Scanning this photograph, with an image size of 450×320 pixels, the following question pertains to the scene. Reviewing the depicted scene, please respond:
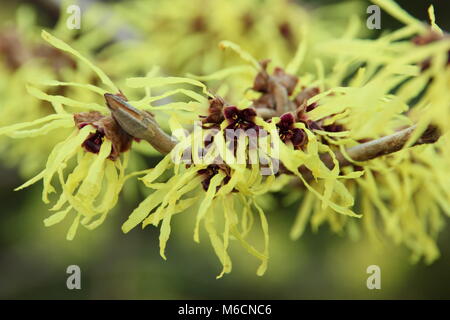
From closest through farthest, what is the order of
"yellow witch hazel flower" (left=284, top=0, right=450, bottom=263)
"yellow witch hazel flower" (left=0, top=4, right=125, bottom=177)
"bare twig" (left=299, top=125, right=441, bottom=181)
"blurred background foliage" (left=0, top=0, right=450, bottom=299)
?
1. "yellow witch hazel flower" (left=284, top=0, right=450, bottom=263)
2. "bare twig" (left=299, top=125, right=441, bottom=181)
3. "yellow witch hazel flower" (left=0, top=4, right=125, bottom=177)
4. "blurred background foliage" (left=0, top=0, right=450, bottom=299)

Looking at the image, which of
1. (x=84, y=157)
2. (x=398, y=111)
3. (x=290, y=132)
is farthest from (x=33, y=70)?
(x=398, y=111)

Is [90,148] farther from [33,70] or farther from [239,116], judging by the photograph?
[33,70]

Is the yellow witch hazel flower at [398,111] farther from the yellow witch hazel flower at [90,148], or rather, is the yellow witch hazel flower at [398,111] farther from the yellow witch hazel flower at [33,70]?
the yellow witch hazel flower at [33,70]

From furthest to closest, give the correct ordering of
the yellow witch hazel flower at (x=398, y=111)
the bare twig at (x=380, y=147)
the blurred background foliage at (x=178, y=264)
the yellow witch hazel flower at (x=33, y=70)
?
the blurred background foliage at (x=178, y=264) < the yellow witch hazel flower at (x=33, y=70) < the bare twig at (x=380, y=147) < the yellow witch hazel flower at (x=398, y=111)

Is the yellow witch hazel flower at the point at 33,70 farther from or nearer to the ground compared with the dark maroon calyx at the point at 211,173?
farther from the ground

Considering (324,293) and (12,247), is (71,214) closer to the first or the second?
(12,247)

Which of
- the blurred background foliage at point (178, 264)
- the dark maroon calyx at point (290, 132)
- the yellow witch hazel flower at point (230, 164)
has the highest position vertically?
the blurred background foliage at point (178, 264)

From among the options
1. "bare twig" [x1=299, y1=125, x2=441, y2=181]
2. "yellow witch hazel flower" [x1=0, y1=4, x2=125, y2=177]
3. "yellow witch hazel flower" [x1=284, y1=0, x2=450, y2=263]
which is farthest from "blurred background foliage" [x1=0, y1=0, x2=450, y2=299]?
"bare twig" [x1=299, y1=125, x2=441, y2=181]

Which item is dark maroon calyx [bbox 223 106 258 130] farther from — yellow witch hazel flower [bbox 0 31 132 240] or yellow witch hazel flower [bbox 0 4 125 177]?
yellow witch hazel flower [bbox 0 4 125 177]

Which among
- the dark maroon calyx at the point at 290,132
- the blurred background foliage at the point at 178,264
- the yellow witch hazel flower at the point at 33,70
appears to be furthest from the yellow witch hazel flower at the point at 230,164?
the blurred background foliage at the point at 178,264

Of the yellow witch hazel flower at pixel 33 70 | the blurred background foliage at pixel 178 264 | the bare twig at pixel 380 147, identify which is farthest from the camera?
the blurred background foliage at pixel 178 264
